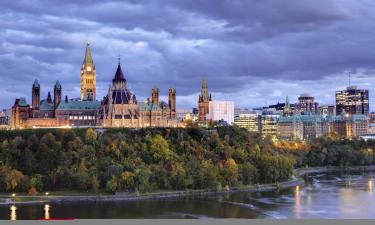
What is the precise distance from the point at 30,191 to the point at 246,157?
27.7 metres

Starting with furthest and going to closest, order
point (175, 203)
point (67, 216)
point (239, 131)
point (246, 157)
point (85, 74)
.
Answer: point (85, 74), point (239, 131), point (246, 157), point (175, 203), point (67, 216)

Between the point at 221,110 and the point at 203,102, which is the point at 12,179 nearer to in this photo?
the point at 203,102

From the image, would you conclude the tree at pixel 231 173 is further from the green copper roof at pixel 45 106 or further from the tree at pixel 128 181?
the green copper roof at pixel 45 106

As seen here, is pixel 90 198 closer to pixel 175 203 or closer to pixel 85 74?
pixel 175 203

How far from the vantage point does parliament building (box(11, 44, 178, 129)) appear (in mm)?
112438

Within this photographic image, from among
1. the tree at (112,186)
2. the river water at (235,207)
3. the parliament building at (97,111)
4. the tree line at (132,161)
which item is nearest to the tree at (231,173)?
the tree line at (132,161)

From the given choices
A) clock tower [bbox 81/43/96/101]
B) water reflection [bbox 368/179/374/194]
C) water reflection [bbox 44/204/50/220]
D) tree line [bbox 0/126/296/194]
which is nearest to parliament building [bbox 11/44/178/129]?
clock tower [bbox 81/43/96/101]

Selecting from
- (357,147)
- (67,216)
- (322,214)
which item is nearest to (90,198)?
(67,216)

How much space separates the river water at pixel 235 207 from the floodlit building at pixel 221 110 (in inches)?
4683

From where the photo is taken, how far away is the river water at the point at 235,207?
51.5m

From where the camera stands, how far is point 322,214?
51375mm

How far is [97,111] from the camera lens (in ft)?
383

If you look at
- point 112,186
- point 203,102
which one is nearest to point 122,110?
point 112,186

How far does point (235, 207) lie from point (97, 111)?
211 feet
